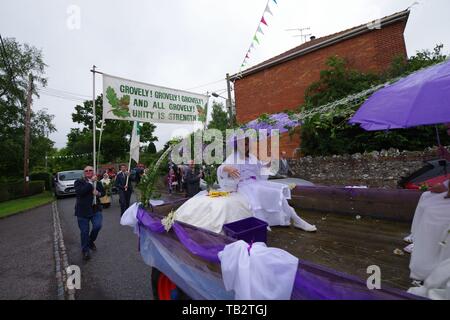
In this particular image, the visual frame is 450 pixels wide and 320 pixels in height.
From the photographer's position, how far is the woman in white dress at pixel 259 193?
425 centimetres

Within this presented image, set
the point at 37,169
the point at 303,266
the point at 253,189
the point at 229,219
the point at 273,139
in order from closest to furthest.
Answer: the point at 303,266
the point at 229,219
the point at 253,189
the point at 273,139
the point at 37,169

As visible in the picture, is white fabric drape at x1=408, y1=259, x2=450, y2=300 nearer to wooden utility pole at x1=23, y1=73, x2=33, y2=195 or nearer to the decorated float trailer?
the decorated float trailer

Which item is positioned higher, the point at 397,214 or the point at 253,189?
the point at 253,189

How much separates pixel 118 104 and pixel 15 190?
66.9ft

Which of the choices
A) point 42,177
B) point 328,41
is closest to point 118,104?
point 328,41

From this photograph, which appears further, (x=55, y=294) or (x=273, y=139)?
(x=273, y=139)

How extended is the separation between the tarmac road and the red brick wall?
8944 mm

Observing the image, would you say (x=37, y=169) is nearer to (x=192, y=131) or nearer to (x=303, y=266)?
(x=192, y=131)

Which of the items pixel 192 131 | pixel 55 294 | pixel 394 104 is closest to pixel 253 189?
pixel 192 131

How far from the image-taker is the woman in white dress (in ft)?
14.0
